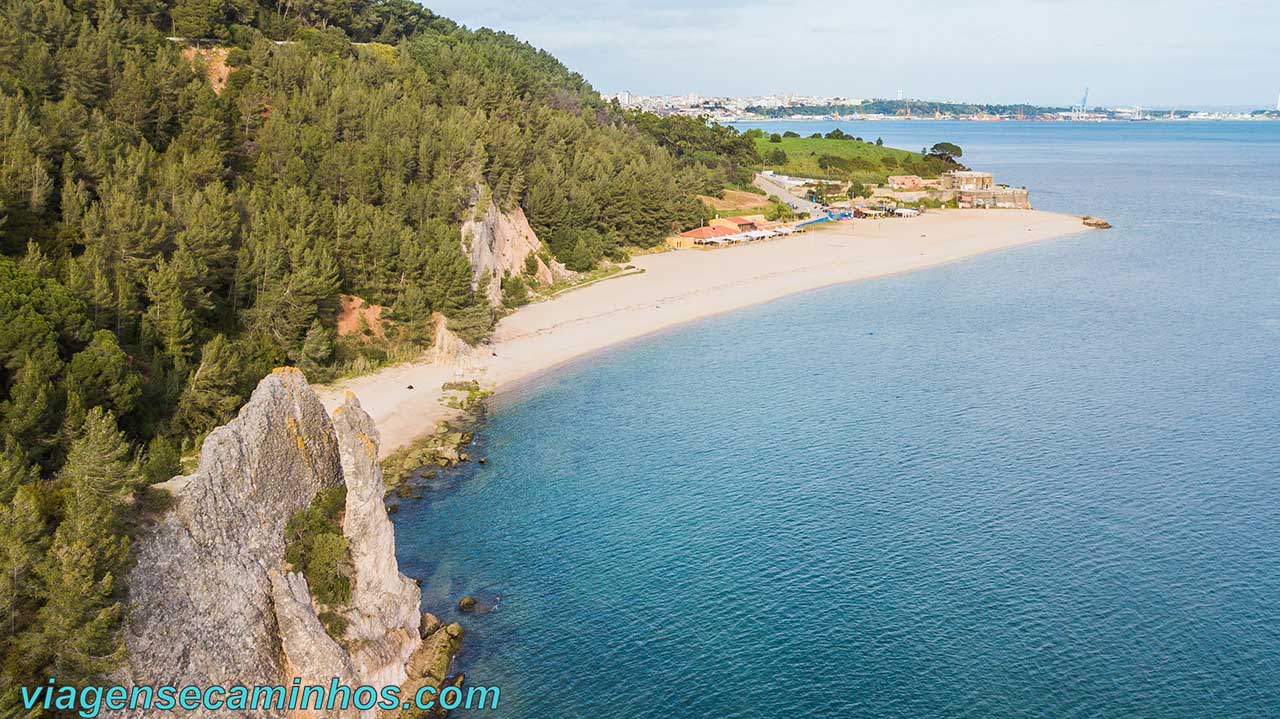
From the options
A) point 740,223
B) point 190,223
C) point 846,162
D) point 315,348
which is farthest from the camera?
point 846,162

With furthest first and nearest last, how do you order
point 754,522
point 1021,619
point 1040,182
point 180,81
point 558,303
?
point 1040,182 < point 558,303 < point 180,81 < point 754,522 < point 1021,619

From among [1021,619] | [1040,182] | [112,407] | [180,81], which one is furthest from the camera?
[1040,182]

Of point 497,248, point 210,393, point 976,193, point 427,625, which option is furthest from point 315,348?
point 976,193

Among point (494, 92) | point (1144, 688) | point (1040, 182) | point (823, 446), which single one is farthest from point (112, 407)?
point (1040, 182)

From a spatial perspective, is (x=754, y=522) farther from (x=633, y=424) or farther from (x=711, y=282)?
(x=711, y=282)

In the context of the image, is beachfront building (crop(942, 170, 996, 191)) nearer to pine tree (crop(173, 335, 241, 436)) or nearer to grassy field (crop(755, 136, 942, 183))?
grassy field (crop(755, 136, 942, 183))

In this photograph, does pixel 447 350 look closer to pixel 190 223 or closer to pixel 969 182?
pixel 190 223

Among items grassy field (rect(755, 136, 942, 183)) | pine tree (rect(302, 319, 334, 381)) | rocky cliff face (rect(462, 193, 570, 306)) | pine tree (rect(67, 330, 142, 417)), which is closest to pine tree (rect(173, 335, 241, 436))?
pine tree (rect(67, 330, 142, 417))
